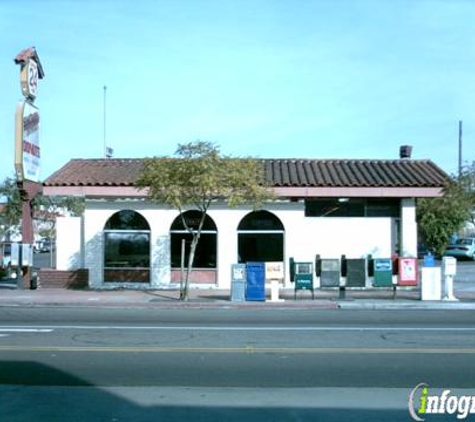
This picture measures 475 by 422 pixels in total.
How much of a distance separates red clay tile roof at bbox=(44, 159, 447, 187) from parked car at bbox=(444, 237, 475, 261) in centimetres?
1886

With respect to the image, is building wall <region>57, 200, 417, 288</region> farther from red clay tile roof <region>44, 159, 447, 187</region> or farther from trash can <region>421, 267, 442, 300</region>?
trash can <region>421, 267, 442, 300</region>

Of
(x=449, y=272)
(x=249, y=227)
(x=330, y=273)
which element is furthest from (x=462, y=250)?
(x=330, y=273)

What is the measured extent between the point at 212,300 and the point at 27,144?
9378mm

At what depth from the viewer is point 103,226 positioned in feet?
80.7

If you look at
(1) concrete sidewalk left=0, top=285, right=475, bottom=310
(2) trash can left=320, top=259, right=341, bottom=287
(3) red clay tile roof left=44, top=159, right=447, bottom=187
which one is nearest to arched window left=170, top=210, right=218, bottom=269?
(1) concrete sidewalk left=0, top=285, right=475, bottom=310

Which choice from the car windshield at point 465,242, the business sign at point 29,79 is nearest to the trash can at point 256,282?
the business sign at point 29,79

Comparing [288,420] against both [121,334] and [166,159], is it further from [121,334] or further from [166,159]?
[166,159]

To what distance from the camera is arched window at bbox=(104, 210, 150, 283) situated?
80.7ft

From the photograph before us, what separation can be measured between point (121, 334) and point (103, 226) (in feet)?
39.6

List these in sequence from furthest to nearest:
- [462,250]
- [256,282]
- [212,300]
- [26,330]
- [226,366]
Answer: [462,250] → [212,300] → [256,282] → [26,330] → [226,366]

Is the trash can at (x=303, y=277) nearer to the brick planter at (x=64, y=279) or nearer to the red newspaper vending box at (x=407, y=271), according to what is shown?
the red newspaper vending box at (x=407, y=271)

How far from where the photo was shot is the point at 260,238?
24.5 metres

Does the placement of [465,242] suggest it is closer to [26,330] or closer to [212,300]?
[212,300]

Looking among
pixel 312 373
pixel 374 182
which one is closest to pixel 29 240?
pixel 374 182
